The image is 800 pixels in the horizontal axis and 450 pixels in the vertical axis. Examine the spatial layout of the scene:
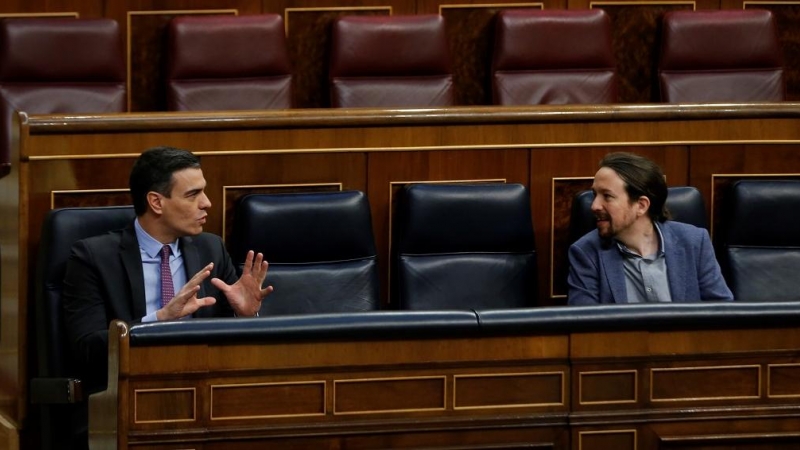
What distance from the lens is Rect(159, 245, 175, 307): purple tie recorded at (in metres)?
1.10

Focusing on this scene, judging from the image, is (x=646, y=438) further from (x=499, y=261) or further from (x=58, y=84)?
(x=58, y=84)

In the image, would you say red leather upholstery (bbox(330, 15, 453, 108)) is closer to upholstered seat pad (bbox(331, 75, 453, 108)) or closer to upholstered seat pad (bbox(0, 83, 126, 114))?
upholstered seat pad (bbox(331, 75, 453, 108))

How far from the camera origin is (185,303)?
100 cm

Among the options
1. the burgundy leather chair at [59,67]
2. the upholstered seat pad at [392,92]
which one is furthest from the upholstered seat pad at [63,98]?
the upholstered seat pad at [392,92]

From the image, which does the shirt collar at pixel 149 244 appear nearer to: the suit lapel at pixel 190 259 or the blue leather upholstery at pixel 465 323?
the suit lapel at pixel 190 259

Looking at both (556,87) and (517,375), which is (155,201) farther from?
(556,87)

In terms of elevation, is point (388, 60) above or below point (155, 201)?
above

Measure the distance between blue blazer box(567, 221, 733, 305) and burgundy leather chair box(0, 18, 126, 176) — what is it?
0.59 meters

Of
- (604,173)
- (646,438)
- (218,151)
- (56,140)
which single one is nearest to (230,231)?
(218,151)

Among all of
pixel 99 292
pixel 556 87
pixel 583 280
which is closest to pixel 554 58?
pixel 556 87

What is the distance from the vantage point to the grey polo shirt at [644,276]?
1188 mm

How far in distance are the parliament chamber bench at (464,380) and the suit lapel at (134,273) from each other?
208 mm

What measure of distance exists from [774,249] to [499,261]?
0.27 metres

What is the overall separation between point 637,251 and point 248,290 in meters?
0.35
